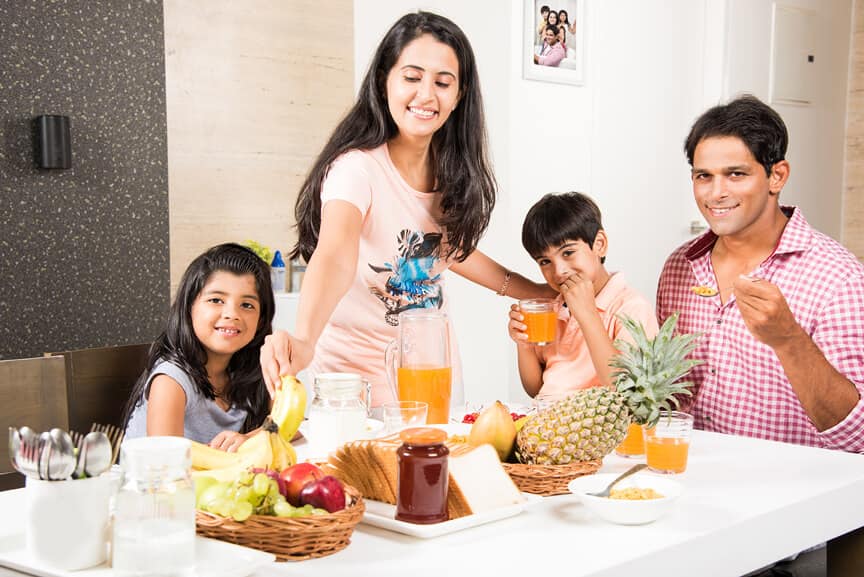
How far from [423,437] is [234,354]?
128cm

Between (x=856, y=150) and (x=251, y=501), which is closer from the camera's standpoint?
(x=251, y=501)

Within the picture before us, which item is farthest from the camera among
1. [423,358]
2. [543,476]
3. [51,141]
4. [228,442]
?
[51,141]

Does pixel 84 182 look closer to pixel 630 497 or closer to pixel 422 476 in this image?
pixel 422 476

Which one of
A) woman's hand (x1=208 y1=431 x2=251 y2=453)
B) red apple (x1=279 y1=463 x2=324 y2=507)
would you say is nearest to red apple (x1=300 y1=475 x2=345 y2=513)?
red apple (x1=279 y1=463 x2=324 y2=507)

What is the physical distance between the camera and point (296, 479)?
1230mm

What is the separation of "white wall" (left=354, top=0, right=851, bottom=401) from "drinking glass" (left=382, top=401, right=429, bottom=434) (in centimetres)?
290

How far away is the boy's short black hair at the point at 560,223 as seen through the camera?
2398 millimetres

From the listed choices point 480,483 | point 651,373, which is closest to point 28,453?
point 480,483

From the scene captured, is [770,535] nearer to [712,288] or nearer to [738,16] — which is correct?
[712,288]

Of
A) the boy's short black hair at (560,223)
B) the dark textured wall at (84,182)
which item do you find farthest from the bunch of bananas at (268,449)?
the dark textured wall at (84,182)

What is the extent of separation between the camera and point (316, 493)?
3.97 feet

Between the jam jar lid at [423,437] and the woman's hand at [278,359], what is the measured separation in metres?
0.38

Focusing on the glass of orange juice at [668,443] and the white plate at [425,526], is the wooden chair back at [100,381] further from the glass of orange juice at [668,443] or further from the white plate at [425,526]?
the glass of orange juice at [668,443]

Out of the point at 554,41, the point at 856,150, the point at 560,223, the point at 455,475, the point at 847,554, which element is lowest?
the point at 847,554
